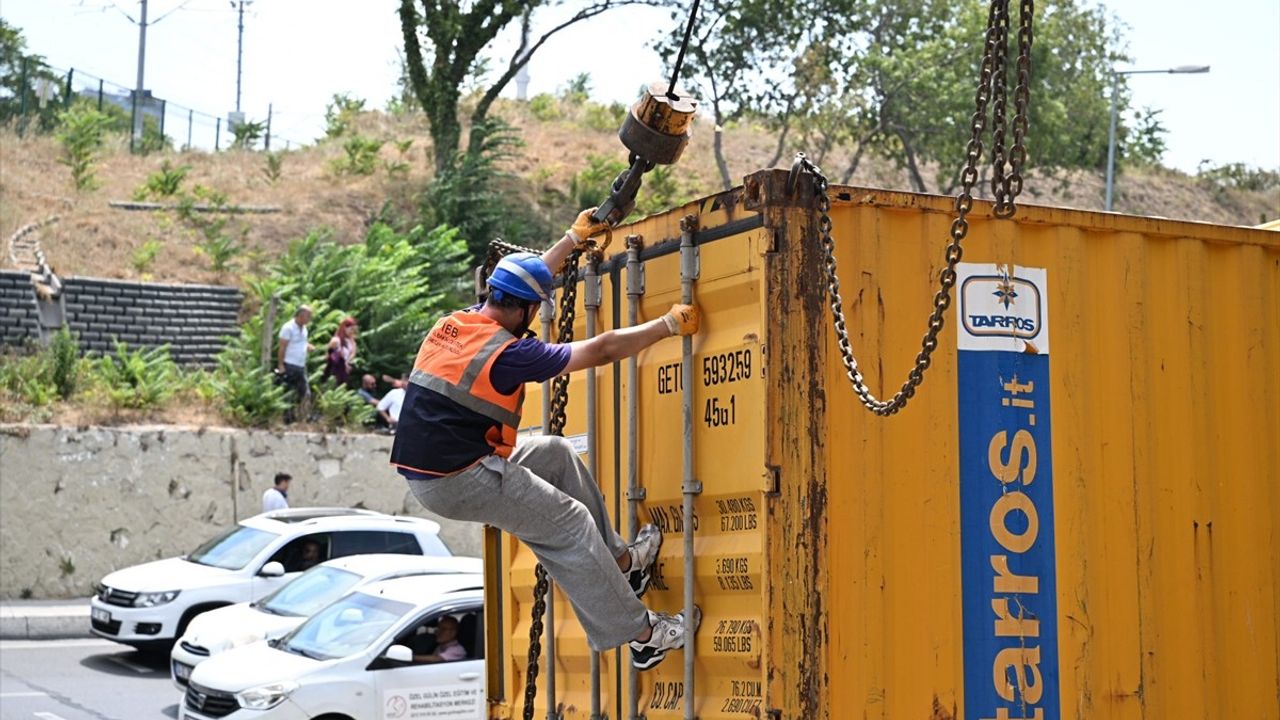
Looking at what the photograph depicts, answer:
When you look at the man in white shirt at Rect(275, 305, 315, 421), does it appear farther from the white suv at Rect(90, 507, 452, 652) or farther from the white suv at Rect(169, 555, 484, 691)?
the white suv at Rect(169, 555, 484, 691)

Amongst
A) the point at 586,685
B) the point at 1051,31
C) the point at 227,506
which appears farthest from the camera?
the point at 1051,31

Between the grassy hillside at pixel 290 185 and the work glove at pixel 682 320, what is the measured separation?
21.6 meters

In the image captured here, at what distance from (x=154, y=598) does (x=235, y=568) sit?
0.83m

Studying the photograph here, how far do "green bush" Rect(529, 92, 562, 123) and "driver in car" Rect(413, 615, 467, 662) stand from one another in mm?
35578

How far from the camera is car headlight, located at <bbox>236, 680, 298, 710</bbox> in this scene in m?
9.87

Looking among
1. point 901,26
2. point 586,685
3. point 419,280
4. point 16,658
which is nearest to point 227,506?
point 16,658

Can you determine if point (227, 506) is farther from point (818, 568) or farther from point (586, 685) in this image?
point (818, 568)

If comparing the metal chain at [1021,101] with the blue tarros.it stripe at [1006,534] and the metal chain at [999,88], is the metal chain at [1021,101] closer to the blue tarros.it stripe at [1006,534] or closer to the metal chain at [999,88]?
the metal chain at [999,88]

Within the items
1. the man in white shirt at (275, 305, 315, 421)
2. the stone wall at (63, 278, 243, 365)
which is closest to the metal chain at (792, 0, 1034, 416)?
the man in white shirt at (275, 305, 315, 421)

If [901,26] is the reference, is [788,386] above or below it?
below

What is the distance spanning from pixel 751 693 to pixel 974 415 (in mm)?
1259

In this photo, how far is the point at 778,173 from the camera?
500cm

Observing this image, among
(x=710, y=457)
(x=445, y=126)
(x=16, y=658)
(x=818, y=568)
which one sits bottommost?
(x=16, y=658)

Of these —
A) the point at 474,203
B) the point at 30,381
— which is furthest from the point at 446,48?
the point at 30,381
